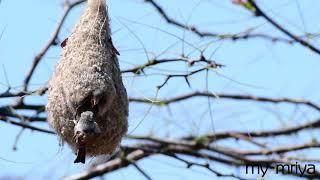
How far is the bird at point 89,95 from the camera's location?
2932mm

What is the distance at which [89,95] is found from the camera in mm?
2957

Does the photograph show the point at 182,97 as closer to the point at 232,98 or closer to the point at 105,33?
the point at 232,98

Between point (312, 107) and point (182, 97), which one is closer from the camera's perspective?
point (312, 107)

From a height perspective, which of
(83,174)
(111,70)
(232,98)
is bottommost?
(83,174)

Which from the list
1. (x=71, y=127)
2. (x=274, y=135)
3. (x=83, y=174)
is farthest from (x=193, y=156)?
(x=71, y=127)

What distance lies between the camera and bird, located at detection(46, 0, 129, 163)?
9.62 ft

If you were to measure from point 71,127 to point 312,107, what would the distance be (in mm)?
1445

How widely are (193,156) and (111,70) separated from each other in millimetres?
1004

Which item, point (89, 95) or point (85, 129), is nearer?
point (85, 129)

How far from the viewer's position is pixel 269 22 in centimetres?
335

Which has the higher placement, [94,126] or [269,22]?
[269,22]

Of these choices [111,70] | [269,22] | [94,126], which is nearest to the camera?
[94,126]

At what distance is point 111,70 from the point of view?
3080 mm

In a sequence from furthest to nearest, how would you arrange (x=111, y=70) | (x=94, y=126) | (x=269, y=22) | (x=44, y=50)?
(x=44, y=50)
(x=269, y=22)
(x=111, y=70)
(x=94, y=126)
